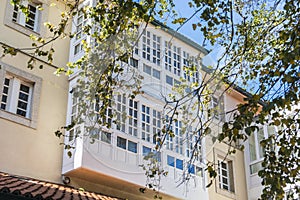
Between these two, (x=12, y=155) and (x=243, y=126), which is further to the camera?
(x=12, y=155)

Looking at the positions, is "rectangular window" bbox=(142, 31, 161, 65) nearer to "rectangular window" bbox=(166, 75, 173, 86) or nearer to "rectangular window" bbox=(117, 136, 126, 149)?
"rectangular window" bbox=(166, 75, 173, 86)

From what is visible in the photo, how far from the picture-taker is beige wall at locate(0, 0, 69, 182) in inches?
502

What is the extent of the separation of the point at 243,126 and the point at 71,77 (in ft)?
28.0

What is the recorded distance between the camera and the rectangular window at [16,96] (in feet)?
43.6

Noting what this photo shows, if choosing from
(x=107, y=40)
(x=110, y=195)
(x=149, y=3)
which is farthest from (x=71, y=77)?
(x=149, y=3)

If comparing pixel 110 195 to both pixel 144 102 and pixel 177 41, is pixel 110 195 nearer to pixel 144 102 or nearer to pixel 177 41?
pixel 144 102

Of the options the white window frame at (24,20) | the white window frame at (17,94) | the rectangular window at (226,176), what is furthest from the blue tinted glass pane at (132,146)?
the rectangular window at (226,176)

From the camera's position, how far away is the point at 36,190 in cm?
1059

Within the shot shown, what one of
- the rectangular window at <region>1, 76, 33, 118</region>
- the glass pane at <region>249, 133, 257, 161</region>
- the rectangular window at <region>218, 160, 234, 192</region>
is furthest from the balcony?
the glass pane at <region>249, 133, 257, 161</region>

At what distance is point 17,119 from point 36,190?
3.03 m

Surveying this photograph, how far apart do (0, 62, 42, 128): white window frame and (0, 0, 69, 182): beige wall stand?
0.10 meters

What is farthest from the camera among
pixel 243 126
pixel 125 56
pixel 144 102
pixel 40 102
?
pixel 144 102

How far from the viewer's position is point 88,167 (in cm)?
1301

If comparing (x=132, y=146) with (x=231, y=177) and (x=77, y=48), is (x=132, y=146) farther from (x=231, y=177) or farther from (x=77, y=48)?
(x=231, y=177)
